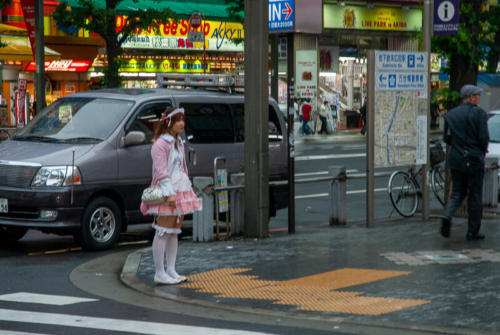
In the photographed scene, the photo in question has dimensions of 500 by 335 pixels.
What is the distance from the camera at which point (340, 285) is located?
823 cm

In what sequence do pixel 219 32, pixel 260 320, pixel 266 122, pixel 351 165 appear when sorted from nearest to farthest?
pixel 260 320
pixel 266 122
pixel 351 165
pixel 219 32

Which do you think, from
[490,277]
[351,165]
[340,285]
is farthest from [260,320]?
[351,165]

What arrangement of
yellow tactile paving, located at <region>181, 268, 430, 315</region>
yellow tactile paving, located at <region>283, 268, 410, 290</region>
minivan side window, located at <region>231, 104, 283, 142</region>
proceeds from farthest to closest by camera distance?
minivan side window, located at <region>231, 104, 283, 142</region>
yellow tactile paving, located at <region>283, 268, 410, 290</region>
yellow tactile paving, located at <region>181, 268, 430, 315</region>

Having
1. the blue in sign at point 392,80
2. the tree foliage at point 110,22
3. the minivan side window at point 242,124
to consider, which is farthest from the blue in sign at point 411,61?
the tree foliage at point 110,22

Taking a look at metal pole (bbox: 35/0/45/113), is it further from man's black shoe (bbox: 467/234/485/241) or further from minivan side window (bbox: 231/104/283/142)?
man's black shoe (bbox: 467/234/485/241)

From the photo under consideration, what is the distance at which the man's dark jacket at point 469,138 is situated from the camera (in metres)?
10.7

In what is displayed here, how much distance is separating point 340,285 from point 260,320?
146cm

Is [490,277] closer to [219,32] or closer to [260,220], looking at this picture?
[260,220]

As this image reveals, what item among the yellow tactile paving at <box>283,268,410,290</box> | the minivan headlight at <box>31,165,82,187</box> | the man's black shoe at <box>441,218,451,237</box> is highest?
the minivan headlight at <box>31,165,82,187</box>

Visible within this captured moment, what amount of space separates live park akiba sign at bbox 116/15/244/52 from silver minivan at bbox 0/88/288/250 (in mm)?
27257

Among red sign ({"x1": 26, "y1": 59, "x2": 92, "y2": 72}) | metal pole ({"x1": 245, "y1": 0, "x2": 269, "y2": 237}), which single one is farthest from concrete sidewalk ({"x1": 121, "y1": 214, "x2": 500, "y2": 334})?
red sign ({"x1": 26, "y1": 59, "x2": 92, "y2": 72})

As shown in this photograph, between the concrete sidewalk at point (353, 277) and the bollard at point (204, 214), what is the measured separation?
0.18 meters

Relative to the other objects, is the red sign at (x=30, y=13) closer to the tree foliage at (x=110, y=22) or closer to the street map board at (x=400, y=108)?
the tree foliage at (x=110, y=22)

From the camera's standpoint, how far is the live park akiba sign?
40.8 metres
